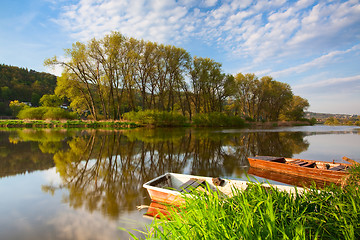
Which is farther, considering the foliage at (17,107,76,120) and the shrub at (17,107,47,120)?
the shrub at (17,107,47,120)

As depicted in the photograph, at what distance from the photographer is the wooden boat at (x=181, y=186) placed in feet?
15.5

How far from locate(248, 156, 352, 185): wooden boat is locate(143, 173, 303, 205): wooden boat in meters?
3.91

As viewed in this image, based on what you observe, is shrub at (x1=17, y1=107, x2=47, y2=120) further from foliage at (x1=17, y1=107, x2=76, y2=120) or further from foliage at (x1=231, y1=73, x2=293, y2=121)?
foliage at (x1=231, y1=73, x2=293, y2=121)

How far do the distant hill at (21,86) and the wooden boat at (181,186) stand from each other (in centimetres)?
8224

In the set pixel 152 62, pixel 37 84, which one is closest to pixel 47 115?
pixel 152 62

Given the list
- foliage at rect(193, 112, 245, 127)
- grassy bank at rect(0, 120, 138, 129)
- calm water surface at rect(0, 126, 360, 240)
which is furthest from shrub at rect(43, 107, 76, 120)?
calm water surface at rect(0, 126, 360, 240)

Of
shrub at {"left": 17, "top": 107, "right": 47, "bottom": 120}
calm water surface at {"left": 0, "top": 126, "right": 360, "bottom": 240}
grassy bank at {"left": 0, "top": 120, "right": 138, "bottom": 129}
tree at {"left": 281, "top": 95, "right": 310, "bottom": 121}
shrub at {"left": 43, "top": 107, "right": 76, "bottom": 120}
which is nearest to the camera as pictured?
calm water surface at {"left": 0, "top": 126, "right": 360, "bottom": 240}

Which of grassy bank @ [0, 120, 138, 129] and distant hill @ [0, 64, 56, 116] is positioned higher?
distant hill @ [0, 64, 56, 116]

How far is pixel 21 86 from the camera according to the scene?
265 ft

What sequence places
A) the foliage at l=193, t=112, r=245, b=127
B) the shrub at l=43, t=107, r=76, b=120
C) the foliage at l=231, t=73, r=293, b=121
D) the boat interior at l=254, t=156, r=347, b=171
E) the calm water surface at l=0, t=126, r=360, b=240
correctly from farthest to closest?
the foliage at l=231, t=73, r=293, b=121 → the foliage at l=193, t=112, r=245, b=127 → the shrub at l=43, t=107, r=76, b=120 → the boat interior at l=254, t=156, r=347, b=171 → the calm water surface at l=0, t=126, r=360, b=240

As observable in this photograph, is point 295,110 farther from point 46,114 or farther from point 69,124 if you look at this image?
point 46,114

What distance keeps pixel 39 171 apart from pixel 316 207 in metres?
9.92

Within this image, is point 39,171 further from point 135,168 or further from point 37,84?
point 37,84

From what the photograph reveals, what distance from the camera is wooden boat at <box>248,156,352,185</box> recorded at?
780cm
